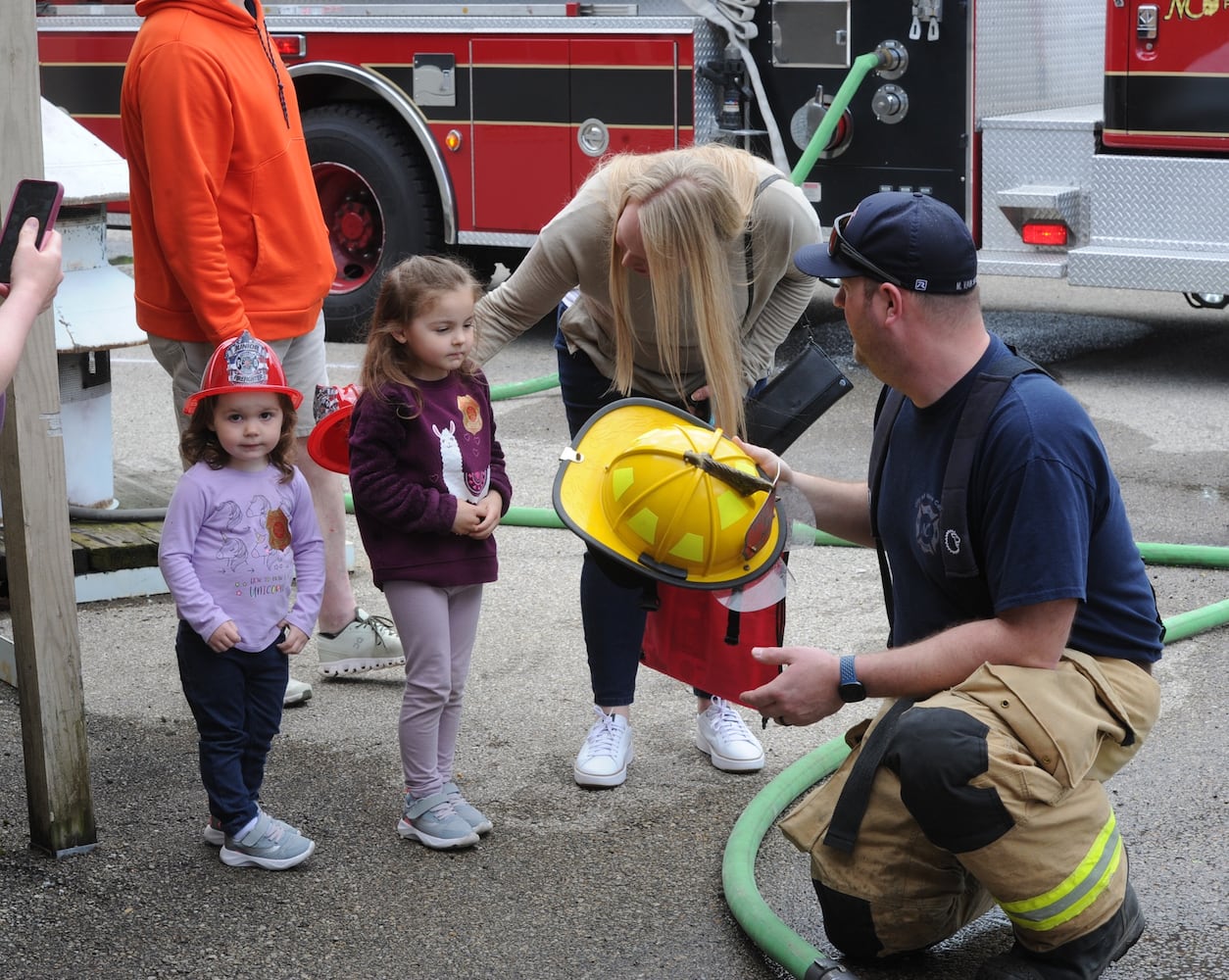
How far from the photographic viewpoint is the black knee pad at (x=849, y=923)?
113 inches

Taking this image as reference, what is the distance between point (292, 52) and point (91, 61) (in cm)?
119

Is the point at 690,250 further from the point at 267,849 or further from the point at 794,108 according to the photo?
the point at 794,108

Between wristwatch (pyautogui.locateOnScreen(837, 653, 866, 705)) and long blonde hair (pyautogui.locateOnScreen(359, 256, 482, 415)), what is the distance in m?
1.08

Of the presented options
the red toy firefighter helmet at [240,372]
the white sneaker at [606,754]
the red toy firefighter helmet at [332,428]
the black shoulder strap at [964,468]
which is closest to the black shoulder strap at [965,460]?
the black shoulder strap at [964,468]

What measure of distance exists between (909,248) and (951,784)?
0.89m

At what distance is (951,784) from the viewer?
8.62 feet

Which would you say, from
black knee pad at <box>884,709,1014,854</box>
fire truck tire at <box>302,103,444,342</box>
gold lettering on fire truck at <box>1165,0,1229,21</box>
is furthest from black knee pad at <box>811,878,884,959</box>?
fire truck tire at <box>302,103,444,342</box>

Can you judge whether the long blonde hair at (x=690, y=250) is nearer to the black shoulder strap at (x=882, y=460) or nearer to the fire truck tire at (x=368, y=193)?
the black shoulder strap at (x=882, y=460)

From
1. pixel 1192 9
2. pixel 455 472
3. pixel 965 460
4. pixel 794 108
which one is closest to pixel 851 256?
pixel 965 460

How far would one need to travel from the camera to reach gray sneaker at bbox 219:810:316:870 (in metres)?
3.32

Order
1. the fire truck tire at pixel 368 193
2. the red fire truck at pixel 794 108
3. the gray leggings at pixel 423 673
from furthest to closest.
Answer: the fire truck tire at pixel 368 193 → the red fire truck at pixel 794 108 → the gray leggings at pixel 423 673

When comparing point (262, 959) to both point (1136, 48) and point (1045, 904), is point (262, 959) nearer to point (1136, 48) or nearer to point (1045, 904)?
point (1045, 904)

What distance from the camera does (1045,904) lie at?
8.75ft

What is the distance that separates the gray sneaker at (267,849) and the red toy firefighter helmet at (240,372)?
0.87 meters
